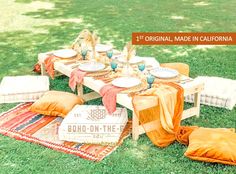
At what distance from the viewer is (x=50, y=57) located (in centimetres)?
752

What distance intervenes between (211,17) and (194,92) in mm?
6080

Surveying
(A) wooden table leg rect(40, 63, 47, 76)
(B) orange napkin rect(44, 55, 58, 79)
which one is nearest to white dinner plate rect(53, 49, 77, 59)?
(B) orange napkin rect(44, 55, 58, 79)

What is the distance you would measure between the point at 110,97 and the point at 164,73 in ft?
Answer: 3.16

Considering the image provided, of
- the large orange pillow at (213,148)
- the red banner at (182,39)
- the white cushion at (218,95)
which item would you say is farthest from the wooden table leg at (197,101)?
the red banner at (182,39)

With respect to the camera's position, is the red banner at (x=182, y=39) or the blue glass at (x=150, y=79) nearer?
the blue glass at (x=150, y=79)

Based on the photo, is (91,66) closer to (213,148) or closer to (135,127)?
(135,127)

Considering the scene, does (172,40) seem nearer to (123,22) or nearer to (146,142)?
(123,22)

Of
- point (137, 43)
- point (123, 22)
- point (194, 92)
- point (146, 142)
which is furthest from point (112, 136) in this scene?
point (123, 22)

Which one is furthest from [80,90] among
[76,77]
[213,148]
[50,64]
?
[213,148]

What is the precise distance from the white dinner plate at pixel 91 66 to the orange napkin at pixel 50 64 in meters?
0.69

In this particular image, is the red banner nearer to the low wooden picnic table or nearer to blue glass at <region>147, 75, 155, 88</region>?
the low wooden picnic table

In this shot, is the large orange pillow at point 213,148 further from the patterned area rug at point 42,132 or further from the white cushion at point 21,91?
the white cushion at point 21,91

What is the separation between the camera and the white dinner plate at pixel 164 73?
6414 millimetres

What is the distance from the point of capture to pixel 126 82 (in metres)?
6.26
